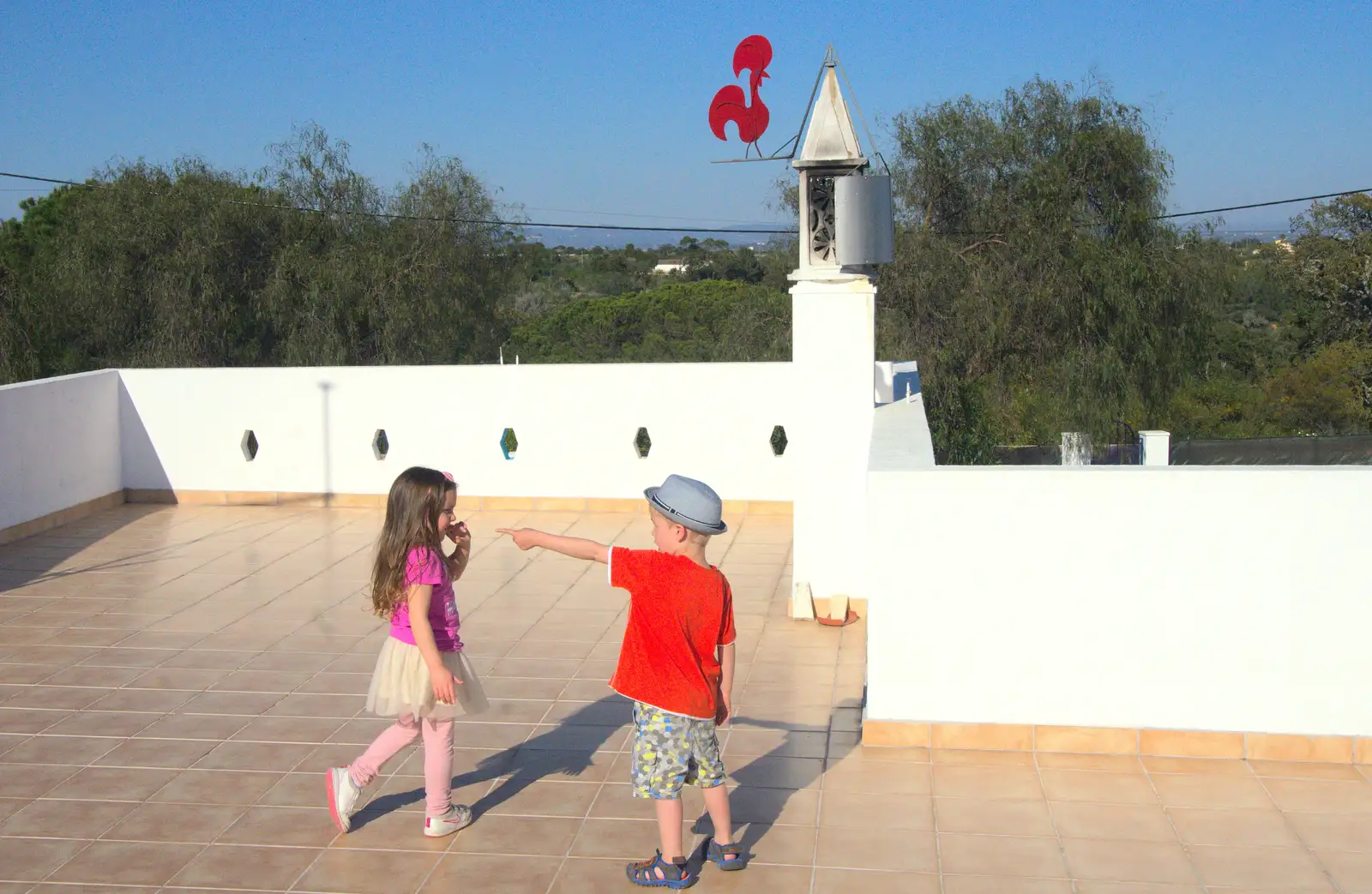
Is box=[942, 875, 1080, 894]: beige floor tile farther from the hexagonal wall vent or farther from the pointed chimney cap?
the hexagonal wall vent

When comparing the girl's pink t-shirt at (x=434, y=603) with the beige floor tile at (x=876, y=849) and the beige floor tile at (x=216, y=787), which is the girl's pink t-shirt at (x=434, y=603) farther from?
the beige floor tile at (x=876, y=849)

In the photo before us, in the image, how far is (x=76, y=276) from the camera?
22.5m

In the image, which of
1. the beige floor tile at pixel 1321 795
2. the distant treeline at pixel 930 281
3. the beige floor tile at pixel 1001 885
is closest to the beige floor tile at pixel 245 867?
the beige floor tile at pixel 1001 885

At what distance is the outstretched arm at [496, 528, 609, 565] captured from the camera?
333 centimetres

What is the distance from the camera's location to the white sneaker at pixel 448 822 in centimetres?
393

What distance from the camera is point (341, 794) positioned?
3.93 metres

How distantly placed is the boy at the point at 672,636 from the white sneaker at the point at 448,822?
79 cm

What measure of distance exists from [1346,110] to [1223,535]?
3007 cm

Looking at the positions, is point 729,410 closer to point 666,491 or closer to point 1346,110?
point 666,491

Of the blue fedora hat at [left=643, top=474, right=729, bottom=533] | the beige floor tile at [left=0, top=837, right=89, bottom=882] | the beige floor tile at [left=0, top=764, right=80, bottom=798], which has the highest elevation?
the blue fedora hat at [left=643, top=474, right=729, bottom=533]

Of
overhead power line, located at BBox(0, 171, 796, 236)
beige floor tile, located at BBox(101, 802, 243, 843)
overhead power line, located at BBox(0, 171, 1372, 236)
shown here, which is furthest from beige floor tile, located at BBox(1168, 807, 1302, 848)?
overhead power line, located at BBox(0, 171, 796, 236)

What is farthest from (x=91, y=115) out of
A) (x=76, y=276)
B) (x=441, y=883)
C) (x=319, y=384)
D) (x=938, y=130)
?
(x=441, y=883)

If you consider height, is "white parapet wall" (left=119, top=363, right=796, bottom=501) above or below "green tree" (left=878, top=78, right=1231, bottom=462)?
below

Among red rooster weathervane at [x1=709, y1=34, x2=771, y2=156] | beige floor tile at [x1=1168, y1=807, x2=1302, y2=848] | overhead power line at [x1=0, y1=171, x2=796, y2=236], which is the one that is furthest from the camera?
overhead power line at [x1=0, y1=171, x2=796, y2=236]
